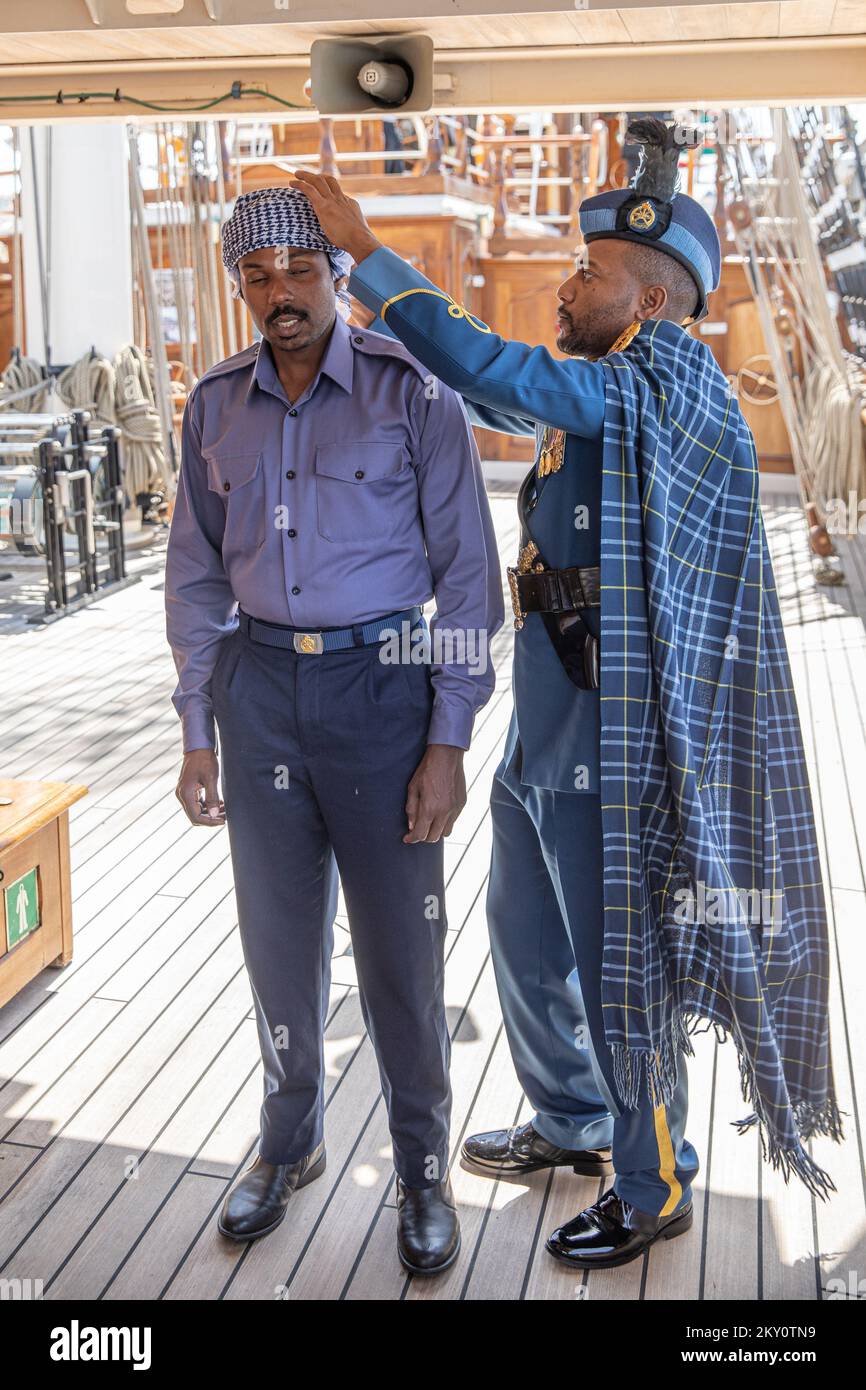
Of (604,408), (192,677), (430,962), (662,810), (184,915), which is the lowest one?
(184,915)

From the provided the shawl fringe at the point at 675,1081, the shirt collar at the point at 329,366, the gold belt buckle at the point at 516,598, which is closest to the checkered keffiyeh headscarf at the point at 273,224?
the shirt collar at the point at 329,366

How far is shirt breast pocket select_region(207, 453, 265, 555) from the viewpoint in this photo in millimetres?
2074

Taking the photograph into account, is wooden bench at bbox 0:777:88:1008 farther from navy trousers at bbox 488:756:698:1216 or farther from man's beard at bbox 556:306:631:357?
man's beard at bbox 556:306:631:357

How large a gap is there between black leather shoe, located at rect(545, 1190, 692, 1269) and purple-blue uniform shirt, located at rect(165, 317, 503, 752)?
0.80 metres

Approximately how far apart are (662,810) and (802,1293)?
79 centimetres

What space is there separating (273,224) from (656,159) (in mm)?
559

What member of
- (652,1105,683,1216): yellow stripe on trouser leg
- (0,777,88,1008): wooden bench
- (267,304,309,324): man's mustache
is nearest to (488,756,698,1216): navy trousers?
(652,1105,683,1216): yellow stripe on trouser leg

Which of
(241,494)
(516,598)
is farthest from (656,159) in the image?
(241,494)

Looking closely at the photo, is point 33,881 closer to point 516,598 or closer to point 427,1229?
point 427,1229

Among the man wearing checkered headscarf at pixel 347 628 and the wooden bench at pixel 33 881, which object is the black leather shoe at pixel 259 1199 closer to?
the man wearing checkered headscarf at pixel 347 628

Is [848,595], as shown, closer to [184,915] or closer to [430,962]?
[184,915]

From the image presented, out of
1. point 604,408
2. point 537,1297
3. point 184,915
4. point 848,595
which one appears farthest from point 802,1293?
point 848,595

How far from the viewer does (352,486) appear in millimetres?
2023
